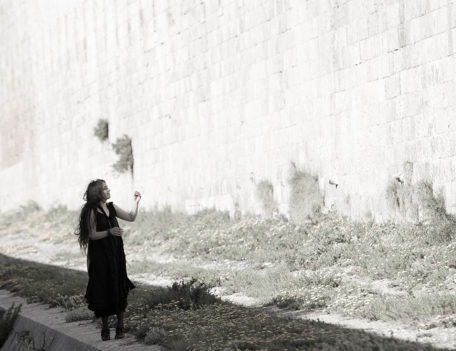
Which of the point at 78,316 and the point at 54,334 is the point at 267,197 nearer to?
the point at 78,316

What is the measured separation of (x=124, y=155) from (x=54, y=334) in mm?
13801

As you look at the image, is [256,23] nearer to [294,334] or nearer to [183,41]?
[183,41]

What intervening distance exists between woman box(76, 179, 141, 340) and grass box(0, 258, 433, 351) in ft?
1.20

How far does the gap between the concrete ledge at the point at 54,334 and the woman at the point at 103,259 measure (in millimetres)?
246

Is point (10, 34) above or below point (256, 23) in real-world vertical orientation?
above

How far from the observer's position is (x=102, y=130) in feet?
77.1

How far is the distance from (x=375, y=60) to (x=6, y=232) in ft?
57.4

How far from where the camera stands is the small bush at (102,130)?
23516mm

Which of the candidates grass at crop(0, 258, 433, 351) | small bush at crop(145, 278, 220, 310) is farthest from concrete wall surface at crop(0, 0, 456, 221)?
grass at crop(0, 258, 433, 351)

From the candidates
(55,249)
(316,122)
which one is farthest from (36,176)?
(316,122)

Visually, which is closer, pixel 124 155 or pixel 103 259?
pixel 103 259

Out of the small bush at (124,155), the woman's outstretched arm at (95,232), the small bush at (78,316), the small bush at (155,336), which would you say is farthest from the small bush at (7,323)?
the small bush at (124,155)

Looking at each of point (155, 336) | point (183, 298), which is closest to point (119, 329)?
point (155, 336)

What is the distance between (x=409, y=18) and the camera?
11.8 meters
